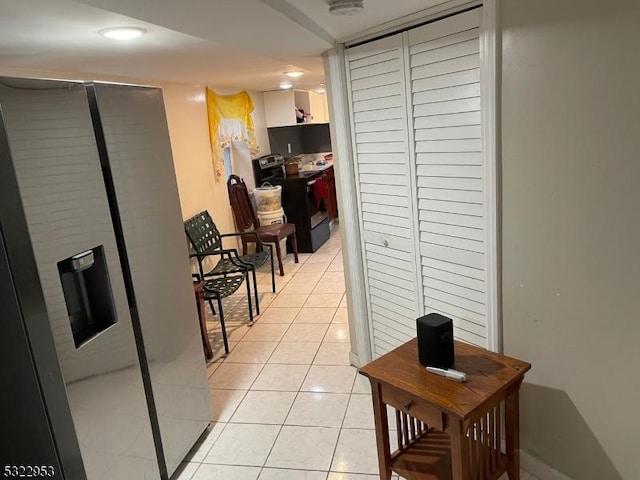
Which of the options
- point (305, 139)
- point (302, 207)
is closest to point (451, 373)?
point (302, 207)

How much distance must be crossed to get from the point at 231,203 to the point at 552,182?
373cm

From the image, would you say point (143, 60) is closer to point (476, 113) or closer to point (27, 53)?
point (27, 53)

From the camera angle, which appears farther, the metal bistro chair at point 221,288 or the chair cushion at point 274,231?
the chair cushion at point 274,231

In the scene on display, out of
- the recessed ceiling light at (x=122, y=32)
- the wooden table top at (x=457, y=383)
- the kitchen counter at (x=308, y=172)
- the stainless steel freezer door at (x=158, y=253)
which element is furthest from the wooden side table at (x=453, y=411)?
the kitchen counter at (x=308, y=172)

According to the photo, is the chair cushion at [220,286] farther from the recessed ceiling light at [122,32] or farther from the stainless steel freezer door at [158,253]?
the recessed ceiling light at [122,32]

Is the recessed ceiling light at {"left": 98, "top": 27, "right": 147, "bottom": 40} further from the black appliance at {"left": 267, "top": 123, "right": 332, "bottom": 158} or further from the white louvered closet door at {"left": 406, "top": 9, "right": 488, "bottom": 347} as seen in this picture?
the black appliance at {"left": 267, "top": 123, "right": 332, "bottom": 158}

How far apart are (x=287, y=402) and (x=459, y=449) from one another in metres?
1.32

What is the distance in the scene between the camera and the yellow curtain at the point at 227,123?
14.8 ft

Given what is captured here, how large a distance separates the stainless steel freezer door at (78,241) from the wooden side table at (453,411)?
3.18 feet

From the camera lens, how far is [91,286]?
1.74 meters

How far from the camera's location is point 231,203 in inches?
192

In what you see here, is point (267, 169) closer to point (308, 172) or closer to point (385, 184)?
point (308, 172)

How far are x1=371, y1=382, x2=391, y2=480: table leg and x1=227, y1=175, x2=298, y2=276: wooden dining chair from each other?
9.91ft

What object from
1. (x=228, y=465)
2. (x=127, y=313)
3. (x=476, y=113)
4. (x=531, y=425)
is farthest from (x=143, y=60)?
(x=531, y=425)
